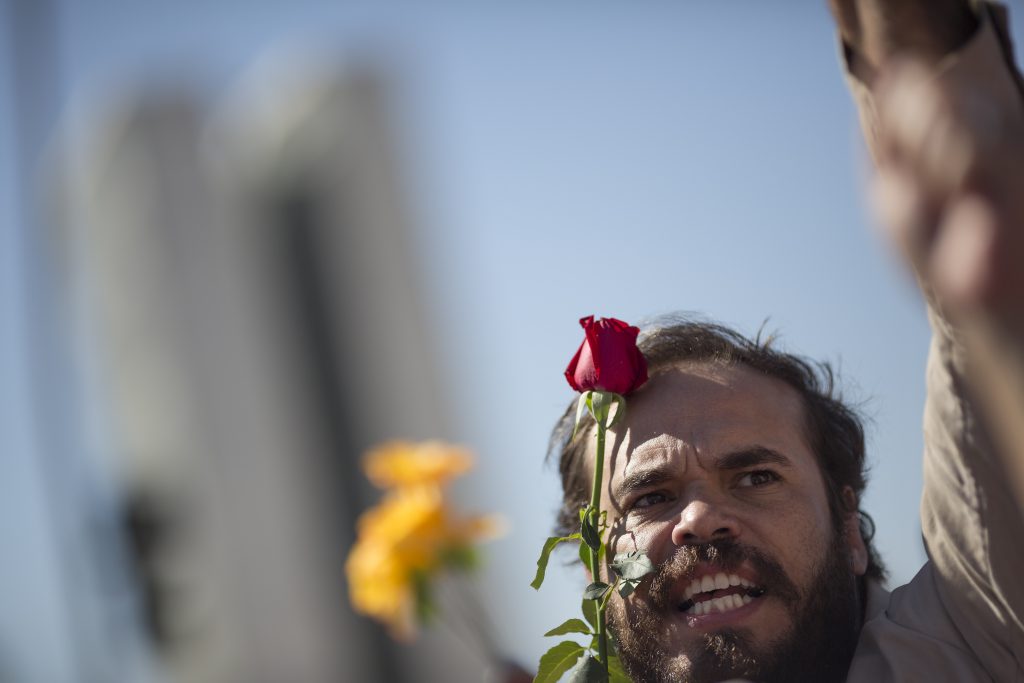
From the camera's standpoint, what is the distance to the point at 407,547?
3.87 m

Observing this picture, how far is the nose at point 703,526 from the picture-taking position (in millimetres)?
2252

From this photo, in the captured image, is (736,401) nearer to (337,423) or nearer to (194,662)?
(194,662)

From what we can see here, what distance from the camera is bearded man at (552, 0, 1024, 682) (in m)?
1.62

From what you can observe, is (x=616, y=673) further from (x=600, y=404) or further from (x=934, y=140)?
(x=934, y=140)

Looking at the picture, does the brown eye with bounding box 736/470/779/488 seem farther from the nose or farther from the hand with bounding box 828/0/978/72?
the hand with bounding box 828/0/978/72

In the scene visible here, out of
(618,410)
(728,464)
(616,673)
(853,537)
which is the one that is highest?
(618,410)

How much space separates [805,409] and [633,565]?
1.89ft

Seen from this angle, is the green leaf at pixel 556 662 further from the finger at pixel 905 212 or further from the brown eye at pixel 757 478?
the finger at pixel 905 212

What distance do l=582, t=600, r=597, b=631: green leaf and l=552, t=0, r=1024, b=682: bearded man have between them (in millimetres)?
59

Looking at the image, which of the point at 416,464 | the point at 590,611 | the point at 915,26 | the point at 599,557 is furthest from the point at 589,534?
the point at 416,464

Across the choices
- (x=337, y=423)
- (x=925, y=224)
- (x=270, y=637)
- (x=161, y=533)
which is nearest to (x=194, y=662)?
(x=270, y=637)

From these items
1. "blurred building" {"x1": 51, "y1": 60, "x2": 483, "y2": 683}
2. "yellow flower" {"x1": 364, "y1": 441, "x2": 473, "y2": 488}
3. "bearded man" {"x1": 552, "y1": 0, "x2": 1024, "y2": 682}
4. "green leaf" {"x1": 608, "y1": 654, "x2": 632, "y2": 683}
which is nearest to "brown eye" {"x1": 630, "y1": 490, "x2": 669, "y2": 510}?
"bearded man" {"x1": 552, "y1": 0, "x2": 1024, "y2": 682}

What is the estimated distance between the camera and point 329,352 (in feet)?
82.2

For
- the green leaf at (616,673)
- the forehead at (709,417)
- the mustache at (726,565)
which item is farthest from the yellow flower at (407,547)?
the mustache at (726,565)
